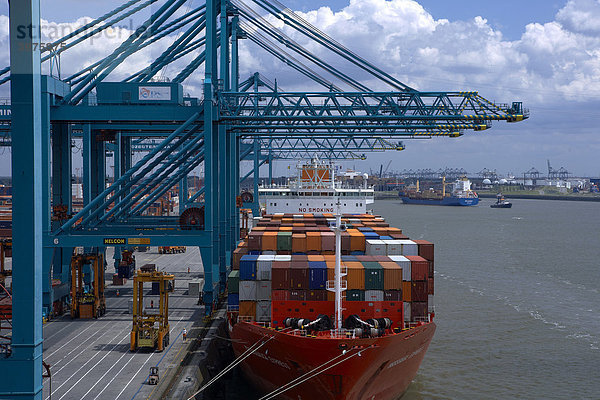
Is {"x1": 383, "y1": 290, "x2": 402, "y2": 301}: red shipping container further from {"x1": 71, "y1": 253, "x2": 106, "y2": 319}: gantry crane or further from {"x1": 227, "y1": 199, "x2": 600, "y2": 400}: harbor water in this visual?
{"x1": 71, "y1": 253, "x2": 106, "y2": 319}: gantry crane

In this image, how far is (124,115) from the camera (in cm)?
3181

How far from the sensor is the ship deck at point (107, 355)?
65.7 feet

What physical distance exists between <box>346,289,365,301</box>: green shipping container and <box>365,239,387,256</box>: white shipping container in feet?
17.6

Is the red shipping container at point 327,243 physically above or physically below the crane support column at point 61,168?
below

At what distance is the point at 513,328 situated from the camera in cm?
3369

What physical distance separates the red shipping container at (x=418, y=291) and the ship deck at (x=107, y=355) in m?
9.52

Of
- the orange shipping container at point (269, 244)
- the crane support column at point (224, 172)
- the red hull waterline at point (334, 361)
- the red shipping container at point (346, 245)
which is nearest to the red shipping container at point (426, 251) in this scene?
the red shipping container at point (346, 245)

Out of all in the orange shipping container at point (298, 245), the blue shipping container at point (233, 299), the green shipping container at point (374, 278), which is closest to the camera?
the green shipping container at point (374, 278)

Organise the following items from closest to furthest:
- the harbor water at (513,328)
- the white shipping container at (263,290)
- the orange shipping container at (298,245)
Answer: the white shipping container at (263,290), the harbor water at (513,328), the orange shipping container at (298,245)

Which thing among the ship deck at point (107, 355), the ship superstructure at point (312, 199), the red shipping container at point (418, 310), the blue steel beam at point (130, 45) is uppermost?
the blue steel beam at point (130, 45)

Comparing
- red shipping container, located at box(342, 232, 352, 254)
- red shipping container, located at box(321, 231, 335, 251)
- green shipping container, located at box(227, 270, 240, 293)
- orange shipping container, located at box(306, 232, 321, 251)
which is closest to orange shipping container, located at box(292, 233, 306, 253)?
orange shipping container, located at box(306, 232, 321, 251)

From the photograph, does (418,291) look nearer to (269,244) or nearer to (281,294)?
(281,294)

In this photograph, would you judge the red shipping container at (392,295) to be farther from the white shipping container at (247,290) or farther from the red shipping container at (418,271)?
the white shipping container at (247,290)

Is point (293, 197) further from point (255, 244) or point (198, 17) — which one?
point (255, 244)
